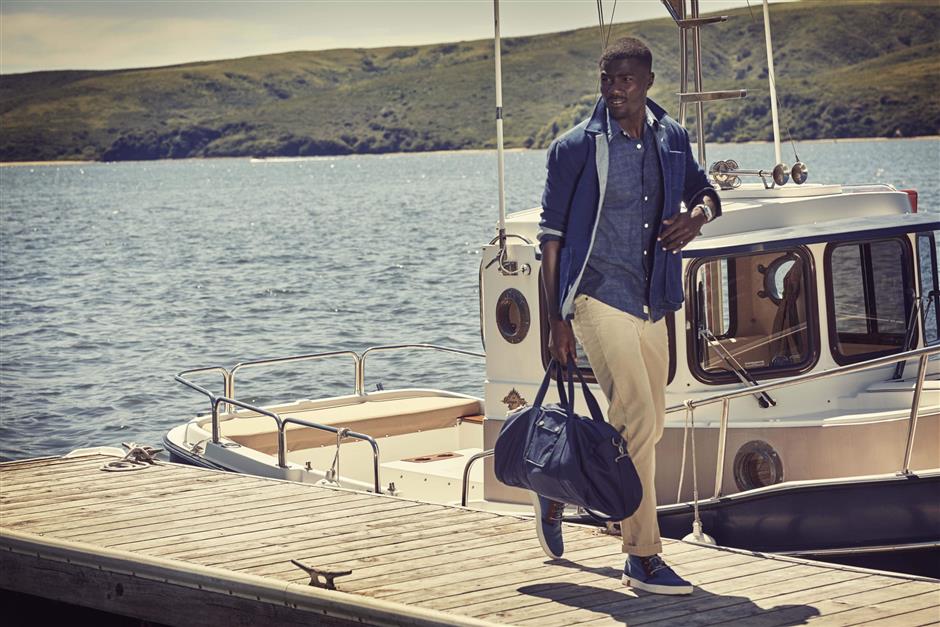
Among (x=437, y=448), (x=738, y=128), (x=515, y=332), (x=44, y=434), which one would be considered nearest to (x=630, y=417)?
(x=515, y=332)

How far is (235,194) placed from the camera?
108875mm

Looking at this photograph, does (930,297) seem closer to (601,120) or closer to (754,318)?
(754,318)

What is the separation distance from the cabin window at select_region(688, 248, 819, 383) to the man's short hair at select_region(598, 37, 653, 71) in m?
2.68

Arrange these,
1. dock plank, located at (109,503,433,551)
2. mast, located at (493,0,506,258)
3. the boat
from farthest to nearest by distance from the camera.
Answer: mast, located at (493,0,506,258) < the boat < dock plank, located at (109,503,433,551)

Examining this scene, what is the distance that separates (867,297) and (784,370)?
2.40 ft

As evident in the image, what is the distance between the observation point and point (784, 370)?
29.1 ft

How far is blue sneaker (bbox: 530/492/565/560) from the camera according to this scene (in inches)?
276

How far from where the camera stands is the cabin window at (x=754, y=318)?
887cm

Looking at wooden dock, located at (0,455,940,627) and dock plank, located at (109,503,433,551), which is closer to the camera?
wooden dock, located at (0,455,940,627)

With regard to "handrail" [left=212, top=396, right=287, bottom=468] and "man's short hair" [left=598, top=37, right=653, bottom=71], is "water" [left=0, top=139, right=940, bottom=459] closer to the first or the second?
"handrail" [left=212, top=396, right=287, bottom=468]

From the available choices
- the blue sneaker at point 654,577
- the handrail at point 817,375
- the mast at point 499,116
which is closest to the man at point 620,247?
the blue sneaker at point 654,577

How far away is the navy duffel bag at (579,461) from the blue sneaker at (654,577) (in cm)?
46

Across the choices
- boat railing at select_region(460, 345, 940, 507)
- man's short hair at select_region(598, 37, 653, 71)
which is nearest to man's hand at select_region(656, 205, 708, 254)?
man's short hair at select_region(598, 37, 653, 71)

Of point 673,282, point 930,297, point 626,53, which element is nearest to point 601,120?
Result: point 626,53
